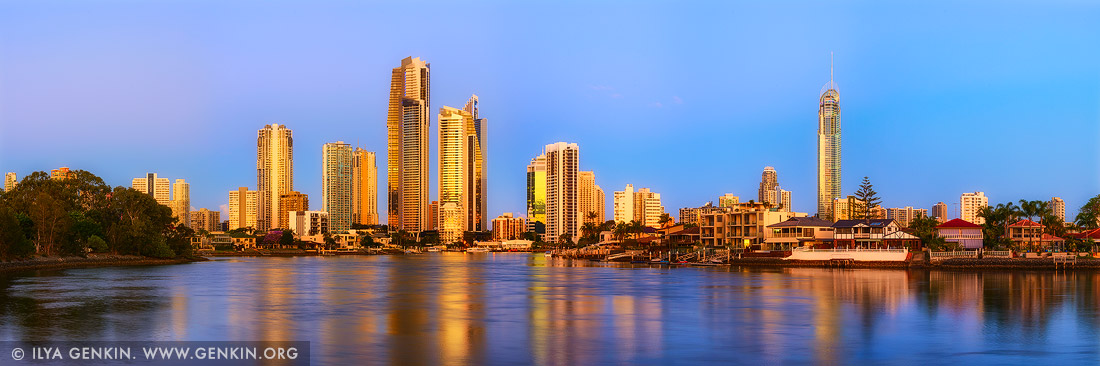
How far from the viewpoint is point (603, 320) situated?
40.6 meters

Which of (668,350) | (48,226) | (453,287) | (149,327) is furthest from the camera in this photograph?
(48,226)

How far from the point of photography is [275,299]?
53.9 meters

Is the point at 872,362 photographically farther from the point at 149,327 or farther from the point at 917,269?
the point at 917,269

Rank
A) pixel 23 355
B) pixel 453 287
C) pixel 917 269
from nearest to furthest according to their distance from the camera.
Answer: pixel 23 355 < pixel 453 287 < pixel 917 269

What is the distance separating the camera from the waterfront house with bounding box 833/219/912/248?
339 ft

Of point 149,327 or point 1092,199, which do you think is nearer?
point 149,327

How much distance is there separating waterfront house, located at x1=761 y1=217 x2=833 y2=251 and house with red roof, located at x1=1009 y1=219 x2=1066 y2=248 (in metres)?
21.4

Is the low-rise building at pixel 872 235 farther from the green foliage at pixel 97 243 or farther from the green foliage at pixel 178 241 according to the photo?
the green foliage at pixel 178 241

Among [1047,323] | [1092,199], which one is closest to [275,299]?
[1047,323]

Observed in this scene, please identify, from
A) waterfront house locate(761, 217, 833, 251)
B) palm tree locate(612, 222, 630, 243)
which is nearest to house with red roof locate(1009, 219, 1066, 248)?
waterfront house locate(761, 217, 833, 251)

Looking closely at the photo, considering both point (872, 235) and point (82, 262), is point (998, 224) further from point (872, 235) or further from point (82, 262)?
point (82, 262)

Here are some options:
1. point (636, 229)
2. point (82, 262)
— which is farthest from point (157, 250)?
point (636, 229)

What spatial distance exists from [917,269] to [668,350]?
7214 cm

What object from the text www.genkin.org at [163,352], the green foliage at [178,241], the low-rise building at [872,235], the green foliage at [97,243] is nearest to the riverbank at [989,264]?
the low-rise building at [872,235]
